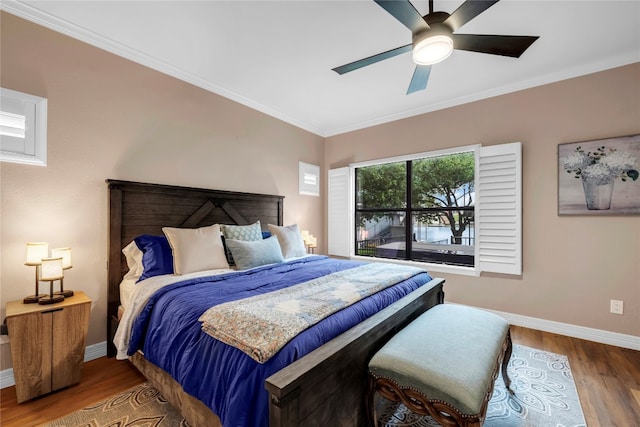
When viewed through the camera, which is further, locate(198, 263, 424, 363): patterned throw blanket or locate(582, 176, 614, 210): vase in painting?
locate(582, 176, 614, 210): vase in painting

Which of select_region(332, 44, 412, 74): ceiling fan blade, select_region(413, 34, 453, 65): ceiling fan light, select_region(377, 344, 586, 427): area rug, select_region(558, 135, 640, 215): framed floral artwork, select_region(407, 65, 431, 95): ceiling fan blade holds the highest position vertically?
select_region(332, 44, 412, 74): ceiling fan blade

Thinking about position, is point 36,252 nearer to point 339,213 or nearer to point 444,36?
point 444,36

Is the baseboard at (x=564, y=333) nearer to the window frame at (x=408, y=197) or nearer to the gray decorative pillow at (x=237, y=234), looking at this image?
the window frame at (x=408, y=197)

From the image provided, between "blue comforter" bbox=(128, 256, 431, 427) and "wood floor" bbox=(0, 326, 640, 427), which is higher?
"blue comforter" bbox=(128, 256, 431, 427)

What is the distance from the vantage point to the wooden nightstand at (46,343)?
5.91ft

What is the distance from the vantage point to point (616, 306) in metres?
2.71

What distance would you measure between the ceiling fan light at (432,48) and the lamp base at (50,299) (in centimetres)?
310

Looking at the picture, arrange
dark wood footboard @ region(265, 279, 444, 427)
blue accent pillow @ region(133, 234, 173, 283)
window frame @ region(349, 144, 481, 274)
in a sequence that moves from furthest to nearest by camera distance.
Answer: window frame @ region(349, 144, 481, 274) → blue accent pillow @ region(133, 234, 173, 283) → dark wood footboard @ region(265, 279, 444, 427)

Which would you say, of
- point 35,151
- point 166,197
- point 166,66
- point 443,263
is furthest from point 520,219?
point 35,151

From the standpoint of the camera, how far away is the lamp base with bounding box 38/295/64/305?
1967 millimetres

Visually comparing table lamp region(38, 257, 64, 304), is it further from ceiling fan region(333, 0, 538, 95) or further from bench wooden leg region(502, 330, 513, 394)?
bench wooden leg region(502, 330, 513, 394)

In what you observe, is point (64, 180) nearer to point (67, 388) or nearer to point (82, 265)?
point (82, 265)

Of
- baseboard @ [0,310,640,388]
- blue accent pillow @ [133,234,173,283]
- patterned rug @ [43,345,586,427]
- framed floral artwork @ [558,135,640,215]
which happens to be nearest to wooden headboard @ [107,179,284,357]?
baseboard @ [0,310,640,388]

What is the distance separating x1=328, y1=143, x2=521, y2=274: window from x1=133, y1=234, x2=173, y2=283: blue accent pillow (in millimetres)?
2859
